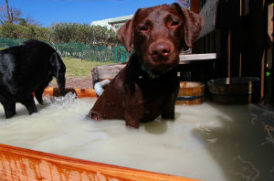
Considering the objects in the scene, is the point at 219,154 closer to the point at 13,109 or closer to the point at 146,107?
the point at 146,107

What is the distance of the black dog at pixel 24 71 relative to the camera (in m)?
2.98

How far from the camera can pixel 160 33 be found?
176 cm

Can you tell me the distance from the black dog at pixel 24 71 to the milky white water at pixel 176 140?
0.33 meters

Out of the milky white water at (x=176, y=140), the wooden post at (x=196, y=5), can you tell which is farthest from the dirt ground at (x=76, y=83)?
the wooden post at (x=196, y=5)

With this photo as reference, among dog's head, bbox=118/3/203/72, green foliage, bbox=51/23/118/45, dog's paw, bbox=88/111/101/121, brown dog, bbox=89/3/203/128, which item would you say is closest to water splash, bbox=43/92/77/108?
dog's paw, bbox=88/111/101/121

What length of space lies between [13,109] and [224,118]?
126 inches

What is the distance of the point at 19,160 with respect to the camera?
1.45 meters

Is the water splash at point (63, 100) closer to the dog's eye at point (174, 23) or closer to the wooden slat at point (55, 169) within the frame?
the wooden slat at point (55, 169)

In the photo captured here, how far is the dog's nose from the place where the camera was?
5.30 ft

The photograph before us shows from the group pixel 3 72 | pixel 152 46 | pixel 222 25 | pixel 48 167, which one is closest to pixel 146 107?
pixel 152 46

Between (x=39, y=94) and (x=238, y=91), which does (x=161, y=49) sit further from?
(x=39, y=94)

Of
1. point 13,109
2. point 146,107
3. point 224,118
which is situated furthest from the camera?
point 13,109

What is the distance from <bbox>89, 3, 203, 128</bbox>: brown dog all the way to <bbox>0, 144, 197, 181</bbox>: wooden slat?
93 centimetres

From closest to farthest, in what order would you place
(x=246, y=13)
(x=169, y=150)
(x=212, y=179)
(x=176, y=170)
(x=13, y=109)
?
1. (x=212, y=179)
2. (x=176, y=170)
3. (x=169, y=150)
4. (x=13, y=109)
5. (x=246, y=13)
